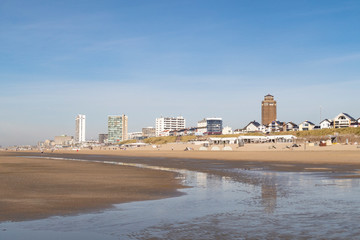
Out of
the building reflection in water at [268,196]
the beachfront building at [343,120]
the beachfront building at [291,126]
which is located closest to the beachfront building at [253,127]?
the beachfront building at [291,126]

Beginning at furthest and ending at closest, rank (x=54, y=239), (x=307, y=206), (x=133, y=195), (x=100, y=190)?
1. (x=100, y=190)
2. (x=133, y=195)
3. (x=307, y=206)
4. (x=54, y=239)

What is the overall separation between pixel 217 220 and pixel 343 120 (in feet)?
474

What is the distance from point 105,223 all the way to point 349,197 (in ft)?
30.8

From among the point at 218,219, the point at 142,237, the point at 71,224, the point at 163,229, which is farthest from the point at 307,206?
the point at 71,224

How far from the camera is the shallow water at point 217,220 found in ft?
27.2

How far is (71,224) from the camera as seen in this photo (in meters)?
9.41

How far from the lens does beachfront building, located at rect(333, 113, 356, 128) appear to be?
137875 mm

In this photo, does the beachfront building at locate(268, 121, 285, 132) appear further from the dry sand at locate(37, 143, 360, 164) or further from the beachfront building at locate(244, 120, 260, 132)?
the dry sand at locate(37, 143, 360, 164)

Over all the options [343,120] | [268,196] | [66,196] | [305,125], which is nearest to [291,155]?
[268,196]

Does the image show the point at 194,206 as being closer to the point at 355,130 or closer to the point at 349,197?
the point at 349,197

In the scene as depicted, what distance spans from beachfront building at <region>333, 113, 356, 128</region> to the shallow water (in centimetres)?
13580

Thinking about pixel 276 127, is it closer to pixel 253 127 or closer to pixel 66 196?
pixel 253 127

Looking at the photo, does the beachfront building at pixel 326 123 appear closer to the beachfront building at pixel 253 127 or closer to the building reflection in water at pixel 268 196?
the beachfront building at pixel 253 127

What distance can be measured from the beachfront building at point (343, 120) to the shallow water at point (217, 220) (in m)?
136
